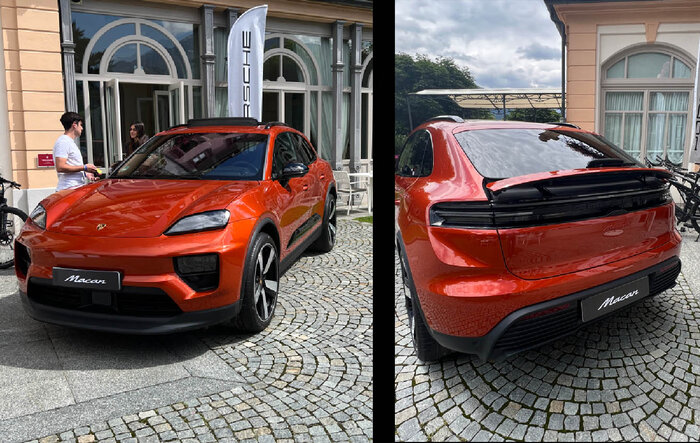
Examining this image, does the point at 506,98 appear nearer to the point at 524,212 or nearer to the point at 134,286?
the point at 524,212

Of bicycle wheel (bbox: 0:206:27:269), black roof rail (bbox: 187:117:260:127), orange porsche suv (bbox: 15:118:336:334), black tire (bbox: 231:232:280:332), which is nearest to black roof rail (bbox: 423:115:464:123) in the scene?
orange porsche suv (bbox: 15:118:336:334)

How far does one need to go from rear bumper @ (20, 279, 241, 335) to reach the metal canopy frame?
1.73 meters

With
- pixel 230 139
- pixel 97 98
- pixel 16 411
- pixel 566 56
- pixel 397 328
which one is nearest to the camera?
pixel 566 56

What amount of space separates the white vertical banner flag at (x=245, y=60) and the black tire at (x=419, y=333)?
4550 mm

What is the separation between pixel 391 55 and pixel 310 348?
5.92 ft

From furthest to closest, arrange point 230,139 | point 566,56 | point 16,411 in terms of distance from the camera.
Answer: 1. point 230,139
2. point 16,411
3. point 566,56

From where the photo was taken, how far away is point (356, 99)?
8180 mm

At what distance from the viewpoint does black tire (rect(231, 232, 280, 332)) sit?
9.29 feet

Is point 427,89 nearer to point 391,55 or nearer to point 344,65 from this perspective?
point 391,55

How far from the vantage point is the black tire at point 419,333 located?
142 centimetres

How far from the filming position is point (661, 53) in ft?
4.37

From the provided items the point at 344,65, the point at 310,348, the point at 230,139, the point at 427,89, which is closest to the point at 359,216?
the point at 344,65

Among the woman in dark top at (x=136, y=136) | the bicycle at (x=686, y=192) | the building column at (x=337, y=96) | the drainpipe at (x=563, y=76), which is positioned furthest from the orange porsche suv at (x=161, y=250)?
the building column at (x=337, y=96)

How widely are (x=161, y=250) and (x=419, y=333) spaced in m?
1.50
